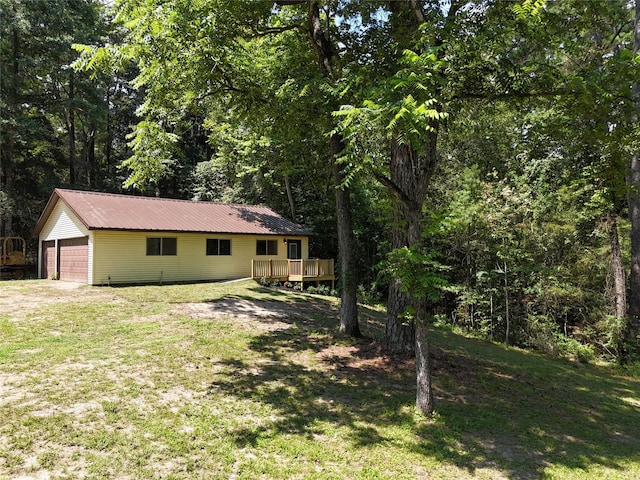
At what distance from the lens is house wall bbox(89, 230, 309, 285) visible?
14883 millimetres

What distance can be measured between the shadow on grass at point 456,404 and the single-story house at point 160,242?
30.6 ft

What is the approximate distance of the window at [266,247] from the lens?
19500 millimetres

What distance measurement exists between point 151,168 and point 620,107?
8.00 m

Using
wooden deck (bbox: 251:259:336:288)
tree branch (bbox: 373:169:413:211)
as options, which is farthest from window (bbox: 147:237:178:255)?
tree branch (bbox: 373:169:413:211)

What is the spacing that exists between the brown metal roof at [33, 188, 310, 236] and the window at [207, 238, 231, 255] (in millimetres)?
593

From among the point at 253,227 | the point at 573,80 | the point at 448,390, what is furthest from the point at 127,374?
the point at 253,227

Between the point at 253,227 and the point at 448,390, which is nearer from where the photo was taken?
the point at 448,390

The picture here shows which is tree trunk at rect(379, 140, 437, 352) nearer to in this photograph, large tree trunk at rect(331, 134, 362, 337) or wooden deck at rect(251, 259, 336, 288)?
large tree trunk at rect(331, 134, 362, 337)

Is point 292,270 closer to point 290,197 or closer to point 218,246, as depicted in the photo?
point 218,246

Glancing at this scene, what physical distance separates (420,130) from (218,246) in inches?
602

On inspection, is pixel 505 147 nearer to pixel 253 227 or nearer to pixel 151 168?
pixel 253 227

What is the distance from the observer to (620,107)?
5344 mm

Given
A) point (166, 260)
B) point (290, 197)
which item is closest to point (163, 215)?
point (166, 260)

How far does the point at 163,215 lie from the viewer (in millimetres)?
17547
